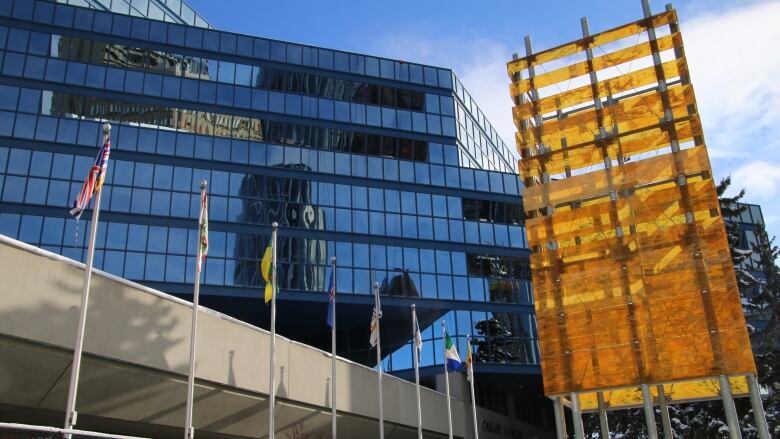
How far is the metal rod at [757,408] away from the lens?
87.2 ft

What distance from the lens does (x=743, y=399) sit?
123 feet

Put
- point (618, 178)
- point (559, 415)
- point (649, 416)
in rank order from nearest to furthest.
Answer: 1. point (649, 416)
2. point (559, 415)
3. point (618, 178)

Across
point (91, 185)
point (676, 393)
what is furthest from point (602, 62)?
point (91, 185)

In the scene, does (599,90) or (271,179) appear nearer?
(599,90)

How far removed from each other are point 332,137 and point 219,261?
1313cm

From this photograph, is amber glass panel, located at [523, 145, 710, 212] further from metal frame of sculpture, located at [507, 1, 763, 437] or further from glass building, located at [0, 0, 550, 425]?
glass building, located at [0, 0, 550, 425]

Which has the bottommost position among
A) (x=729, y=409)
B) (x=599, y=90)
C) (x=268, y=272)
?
(x=729, y=409)

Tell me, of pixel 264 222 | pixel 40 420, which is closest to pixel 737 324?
pixel 40 420

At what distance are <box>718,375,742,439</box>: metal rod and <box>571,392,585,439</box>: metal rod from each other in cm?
556

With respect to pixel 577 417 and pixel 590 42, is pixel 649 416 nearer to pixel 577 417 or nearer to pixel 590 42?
pixel 577 417

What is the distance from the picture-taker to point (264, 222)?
50031 millimetres

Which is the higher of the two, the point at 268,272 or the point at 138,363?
the point at 268,272

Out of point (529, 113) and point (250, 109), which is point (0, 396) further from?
point (250, 109)

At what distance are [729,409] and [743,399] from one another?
11.7 metres
